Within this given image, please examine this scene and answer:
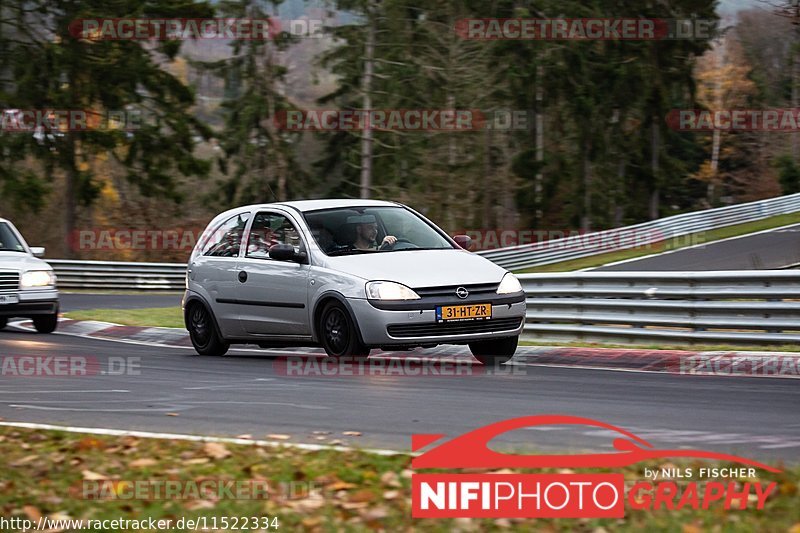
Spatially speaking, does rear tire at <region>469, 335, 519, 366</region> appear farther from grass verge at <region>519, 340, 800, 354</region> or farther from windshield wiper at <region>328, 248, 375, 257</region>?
windshield wiper at <region>328, 248, 375, 257</region>

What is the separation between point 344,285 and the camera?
38.4ft

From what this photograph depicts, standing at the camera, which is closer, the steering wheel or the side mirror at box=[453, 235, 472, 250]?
the steering wheel

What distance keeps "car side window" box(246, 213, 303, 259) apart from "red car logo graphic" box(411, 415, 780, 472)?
20.3ft

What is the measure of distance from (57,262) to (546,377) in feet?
85.5

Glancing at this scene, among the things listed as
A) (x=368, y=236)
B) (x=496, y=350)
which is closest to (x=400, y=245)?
(x=368, y=236)

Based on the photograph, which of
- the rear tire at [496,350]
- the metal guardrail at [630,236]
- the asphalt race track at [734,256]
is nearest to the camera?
the rear tire at [496,350]

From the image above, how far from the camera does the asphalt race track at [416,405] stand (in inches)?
284

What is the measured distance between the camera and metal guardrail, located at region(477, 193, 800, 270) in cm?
3741

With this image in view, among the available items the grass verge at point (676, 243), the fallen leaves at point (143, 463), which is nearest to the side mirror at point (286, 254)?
the fallen leaves at point (143, 463)

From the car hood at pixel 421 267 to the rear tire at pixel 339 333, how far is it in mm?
408

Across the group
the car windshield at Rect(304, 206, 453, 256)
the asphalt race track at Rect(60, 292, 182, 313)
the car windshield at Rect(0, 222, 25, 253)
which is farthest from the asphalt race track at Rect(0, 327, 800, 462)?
the asphalt race track at Rect(60, 292, 182, 313)

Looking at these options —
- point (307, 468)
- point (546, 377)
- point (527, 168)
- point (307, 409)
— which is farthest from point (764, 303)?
point (527, 168)

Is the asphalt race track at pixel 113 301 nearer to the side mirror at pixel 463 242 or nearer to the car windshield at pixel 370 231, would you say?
the car windshield at pixel 370 231

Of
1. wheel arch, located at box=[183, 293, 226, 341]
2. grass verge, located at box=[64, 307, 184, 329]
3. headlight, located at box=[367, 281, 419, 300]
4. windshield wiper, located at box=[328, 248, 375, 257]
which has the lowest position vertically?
grass verge, located at box=[64, 307, 184, 329]
